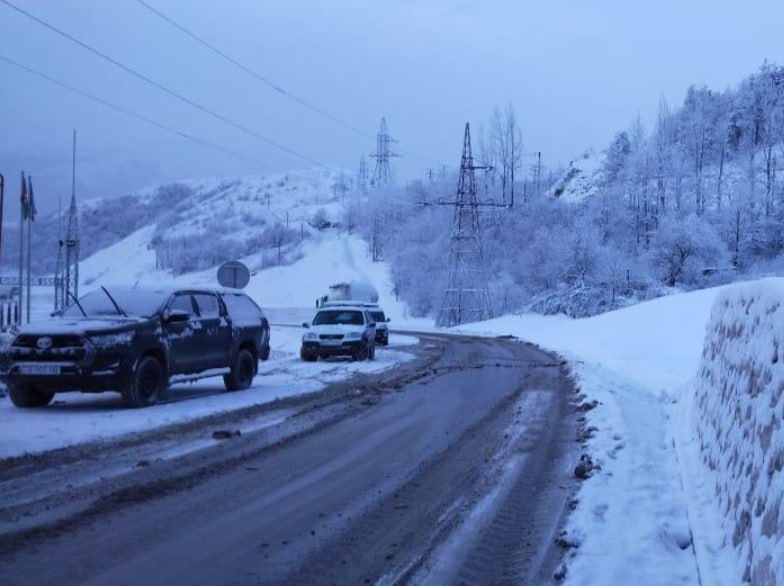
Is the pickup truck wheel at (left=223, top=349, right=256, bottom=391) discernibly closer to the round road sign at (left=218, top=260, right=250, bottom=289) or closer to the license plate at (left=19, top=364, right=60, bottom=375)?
the license plate at (left=19, top=364, right=60, bottom=375)

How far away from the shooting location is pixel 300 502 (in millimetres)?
6789

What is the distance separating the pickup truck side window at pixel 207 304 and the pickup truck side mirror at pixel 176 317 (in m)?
0.97

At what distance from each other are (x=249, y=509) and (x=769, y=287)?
4202mm

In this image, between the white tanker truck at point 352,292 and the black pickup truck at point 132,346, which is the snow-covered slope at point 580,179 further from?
the black pickup truck at point 132,346

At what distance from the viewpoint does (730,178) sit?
258 ft

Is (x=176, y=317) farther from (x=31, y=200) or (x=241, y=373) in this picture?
(x=31, y=200)

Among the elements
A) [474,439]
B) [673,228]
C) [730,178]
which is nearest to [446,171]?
[730,178]

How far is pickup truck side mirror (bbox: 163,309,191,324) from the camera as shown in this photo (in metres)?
13.0

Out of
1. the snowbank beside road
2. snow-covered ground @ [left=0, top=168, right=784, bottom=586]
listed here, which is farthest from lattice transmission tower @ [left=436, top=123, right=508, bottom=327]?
the snowbank beside road

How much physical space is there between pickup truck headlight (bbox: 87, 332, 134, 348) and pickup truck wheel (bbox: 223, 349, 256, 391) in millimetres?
3124

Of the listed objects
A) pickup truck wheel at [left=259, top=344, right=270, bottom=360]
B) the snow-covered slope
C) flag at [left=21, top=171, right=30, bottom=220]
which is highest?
the snow-covered slope

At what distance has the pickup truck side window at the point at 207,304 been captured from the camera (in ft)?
47.2

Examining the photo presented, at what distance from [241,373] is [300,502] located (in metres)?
8.81

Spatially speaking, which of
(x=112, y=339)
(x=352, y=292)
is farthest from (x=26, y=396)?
(x=352, y=292)
